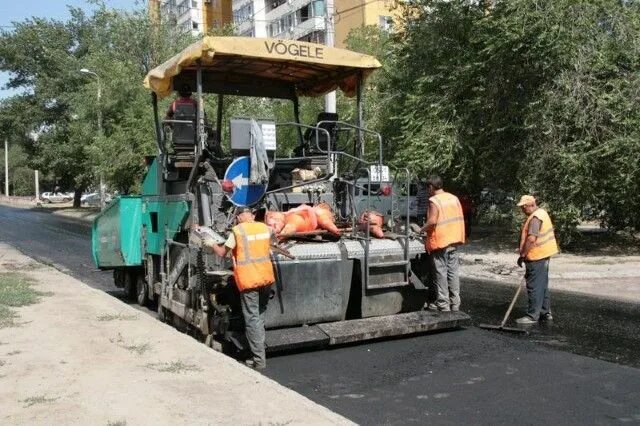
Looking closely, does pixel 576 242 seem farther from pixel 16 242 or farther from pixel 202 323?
pixel 16 242

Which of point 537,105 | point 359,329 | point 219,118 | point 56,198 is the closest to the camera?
point 359,329

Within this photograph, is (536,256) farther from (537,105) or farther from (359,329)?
(537,105)

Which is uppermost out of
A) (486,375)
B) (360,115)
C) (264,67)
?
(264,67)

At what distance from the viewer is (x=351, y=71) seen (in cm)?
815

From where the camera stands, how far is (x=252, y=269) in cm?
599

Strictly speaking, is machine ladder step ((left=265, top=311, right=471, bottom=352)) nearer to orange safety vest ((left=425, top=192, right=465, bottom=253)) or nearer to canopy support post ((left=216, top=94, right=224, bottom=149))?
orange safety vest ((left=425, top=192, right=465, bottom=253))

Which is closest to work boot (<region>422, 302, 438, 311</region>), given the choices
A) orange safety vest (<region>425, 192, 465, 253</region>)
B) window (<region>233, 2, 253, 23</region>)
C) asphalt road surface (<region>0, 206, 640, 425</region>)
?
asphalt road surface (<region>0, 206, 640, 425</region>)

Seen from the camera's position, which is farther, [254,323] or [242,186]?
[242,186]

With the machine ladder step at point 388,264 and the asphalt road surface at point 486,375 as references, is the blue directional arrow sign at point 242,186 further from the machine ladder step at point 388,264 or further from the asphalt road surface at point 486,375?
the asphalt road surface at point 486,375

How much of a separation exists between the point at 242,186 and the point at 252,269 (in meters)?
1.13

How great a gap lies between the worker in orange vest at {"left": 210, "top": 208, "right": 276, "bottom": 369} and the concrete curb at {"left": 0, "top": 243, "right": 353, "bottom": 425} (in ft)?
1.22

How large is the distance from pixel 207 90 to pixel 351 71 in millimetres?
1792

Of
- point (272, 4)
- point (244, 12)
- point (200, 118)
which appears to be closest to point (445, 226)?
point (200, 118)

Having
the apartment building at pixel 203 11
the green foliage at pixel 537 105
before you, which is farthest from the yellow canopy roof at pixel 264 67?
the apartment building at pixel 203 11
